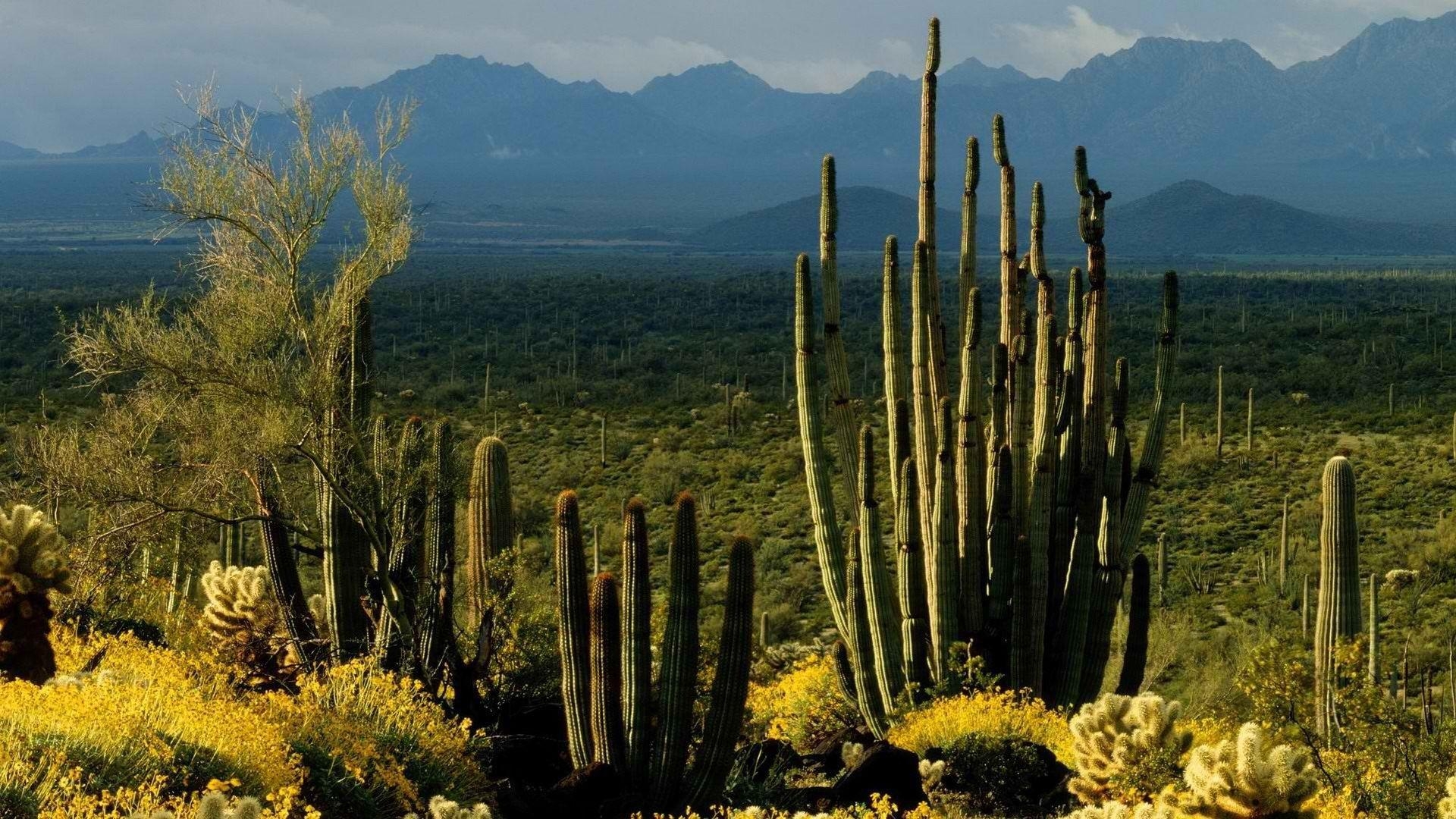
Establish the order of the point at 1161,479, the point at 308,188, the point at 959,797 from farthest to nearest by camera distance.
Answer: the point at 1161,479, the point at 308,188, the point at 959,797

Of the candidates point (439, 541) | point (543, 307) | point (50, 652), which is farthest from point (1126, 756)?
point (543, 307)

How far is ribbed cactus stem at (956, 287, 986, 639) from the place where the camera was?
40.3ft

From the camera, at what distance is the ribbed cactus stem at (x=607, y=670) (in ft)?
33.7

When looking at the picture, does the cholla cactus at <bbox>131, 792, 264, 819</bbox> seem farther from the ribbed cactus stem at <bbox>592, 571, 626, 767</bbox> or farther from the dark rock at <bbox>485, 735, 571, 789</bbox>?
the dark rock at <bbox>485, 735, 571, 789</bbox>

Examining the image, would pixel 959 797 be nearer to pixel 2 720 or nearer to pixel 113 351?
pixel 2 720

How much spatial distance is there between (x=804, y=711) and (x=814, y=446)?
2.47 meters

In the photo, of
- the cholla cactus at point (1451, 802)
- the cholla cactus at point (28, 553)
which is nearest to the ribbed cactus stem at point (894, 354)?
the cholla cactus at point (1451, 802)

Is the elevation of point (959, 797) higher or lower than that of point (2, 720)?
lower

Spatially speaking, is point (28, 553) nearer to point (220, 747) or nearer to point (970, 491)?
point (220, 747)

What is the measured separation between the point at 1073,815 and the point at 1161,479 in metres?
22.9

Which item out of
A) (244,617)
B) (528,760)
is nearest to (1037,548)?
(528,760)

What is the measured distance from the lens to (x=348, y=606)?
1258 cm

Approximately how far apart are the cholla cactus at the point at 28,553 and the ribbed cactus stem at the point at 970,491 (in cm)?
654

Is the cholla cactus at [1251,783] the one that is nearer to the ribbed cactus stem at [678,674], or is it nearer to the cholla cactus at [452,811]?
the cholla cactus at [452,811]
